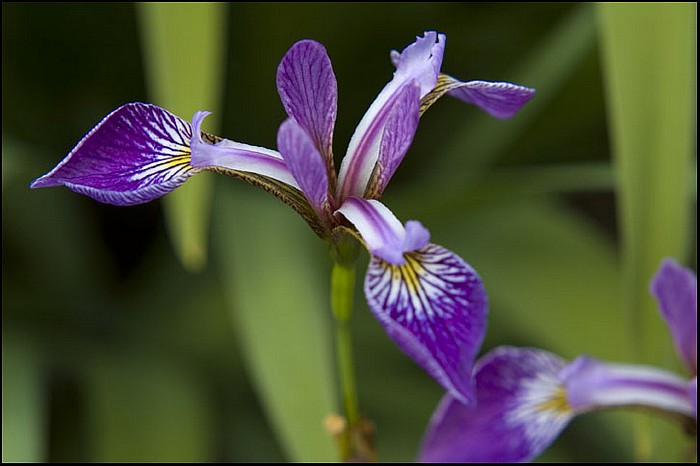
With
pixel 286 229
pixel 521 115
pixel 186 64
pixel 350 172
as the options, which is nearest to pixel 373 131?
pixel 350 172

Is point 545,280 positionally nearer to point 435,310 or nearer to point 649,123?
point 649,123

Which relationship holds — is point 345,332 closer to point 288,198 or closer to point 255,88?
point 288,198

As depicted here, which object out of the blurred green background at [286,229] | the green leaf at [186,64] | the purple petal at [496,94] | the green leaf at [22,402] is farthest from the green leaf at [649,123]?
the green leaf at [22,402]

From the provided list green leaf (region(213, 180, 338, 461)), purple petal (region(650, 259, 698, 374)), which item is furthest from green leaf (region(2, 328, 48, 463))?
purple petal (region(650, 259, 698, 374))

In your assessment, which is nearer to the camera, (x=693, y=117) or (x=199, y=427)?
(x=693, y=117)

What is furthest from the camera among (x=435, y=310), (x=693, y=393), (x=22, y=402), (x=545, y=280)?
(x=545, y=280)

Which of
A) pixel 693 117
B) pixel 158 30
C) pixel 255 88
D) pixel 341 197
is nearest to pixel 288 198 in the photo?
pixel 341 197
